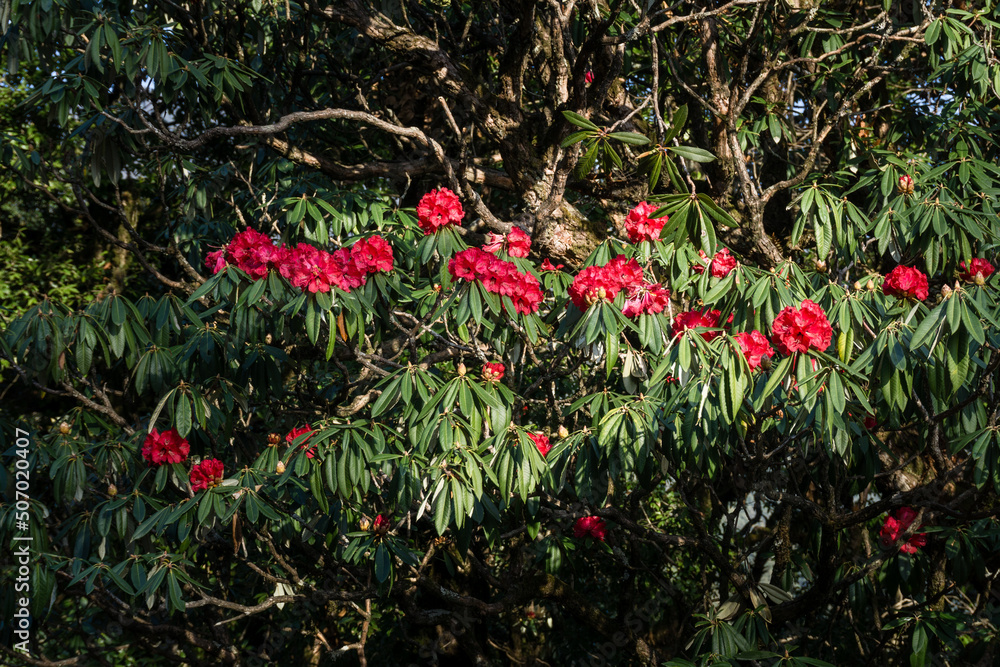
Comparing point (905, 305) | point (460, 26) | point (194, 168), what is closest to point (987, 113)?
point (905, 305)

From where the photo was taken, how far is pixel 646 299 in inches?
87.2

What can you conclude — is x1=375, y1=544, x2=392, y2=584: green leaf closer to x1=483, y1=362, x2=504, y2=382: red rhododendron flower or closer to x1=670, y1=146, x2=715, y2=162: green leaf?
x1=483, y1=362, x2=504, y2=382: red rhododendron flower

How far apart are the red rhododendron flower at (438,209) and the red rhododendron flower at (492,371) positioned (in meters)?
0.50

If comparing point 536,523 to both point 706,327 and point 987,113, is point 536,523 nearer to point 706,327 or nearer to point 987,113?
point 706,327

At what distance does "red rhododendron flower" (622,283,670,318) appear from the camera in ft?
7.24

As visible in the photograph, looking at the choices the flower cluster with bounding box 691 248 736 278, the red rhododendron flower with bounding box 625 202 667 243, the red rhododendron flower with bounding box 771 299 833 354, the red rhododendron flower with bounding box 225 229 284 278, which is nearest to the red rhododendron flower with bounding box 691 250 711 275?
the flower cluster with bounding box 691 248 736 278

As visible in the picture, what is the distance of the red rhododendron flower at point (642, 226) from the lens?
2.53 meters

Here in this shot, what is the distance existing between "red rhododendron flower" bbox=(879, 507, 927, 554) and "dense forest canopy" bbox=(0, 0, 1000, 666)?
3 cm

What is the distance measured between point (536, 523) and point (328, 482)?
105 centimetres

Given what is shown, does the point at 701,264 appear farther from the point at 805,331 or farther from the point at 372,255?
the point at 372,255

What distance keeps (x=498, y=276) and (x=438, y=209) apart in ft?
1.21

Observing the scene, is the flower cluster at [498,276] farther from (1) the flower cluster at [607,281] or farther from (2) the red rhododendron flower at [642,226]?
(2) the red rhododendron flower at [642,226]

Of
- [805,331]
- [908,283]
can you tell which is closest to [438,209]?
[805,331]

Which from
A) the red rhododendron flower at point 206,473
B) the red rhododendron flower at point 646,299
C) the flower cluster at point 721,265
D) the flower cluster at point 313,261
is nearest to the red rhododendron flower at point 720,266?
the flower cluster at point 721,265
